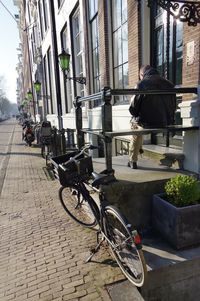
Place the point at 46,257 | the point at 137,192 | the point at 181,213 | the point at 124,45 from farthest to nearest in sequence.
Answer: the point at 124,45 → the point at 137,192 → the point at 46,257 → the point at 181,213

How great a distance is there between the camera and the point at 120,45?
21.6 ft

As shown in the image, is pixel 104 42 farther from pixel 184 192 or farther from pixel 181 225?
pixel 181 225

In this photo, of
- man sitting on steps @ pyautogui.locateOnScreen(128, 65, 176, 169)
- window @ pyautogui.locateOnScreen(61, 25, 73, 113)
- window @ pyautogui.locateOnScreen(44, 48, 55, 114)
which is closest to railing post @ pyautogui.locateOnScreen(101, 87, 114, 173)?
man sitting on steps @ pyautogui.locateOnScreen(128, 65, 176, 169)

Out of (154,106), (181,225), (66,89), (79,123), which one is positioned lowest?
(181,225)

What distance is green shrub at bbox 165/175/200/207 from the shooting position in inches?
117

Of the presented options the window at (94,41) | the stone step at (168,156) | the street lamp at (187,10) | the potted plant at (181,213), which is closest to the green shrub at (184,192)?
the potted plant at (181,213)

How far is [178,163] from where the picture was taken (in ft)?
13.3

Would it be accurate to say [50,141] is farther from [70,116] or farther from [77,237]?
[77,237]

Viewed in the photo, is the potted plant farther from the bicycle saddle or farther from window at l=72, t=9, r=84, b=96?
window at l=72, t=9, r=84, b=96

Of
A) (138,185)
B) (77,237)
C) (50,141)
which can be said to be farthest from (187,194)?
(50,141)

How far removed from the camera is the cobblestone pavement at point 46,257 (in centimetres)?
269

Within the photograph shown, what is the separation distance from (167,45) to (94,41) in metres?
4.29

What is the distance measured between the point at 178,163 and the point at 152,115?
34.2 inches

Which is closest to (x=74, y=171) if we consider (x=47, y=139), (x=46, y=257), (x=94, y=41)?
(x=46, y=257)
